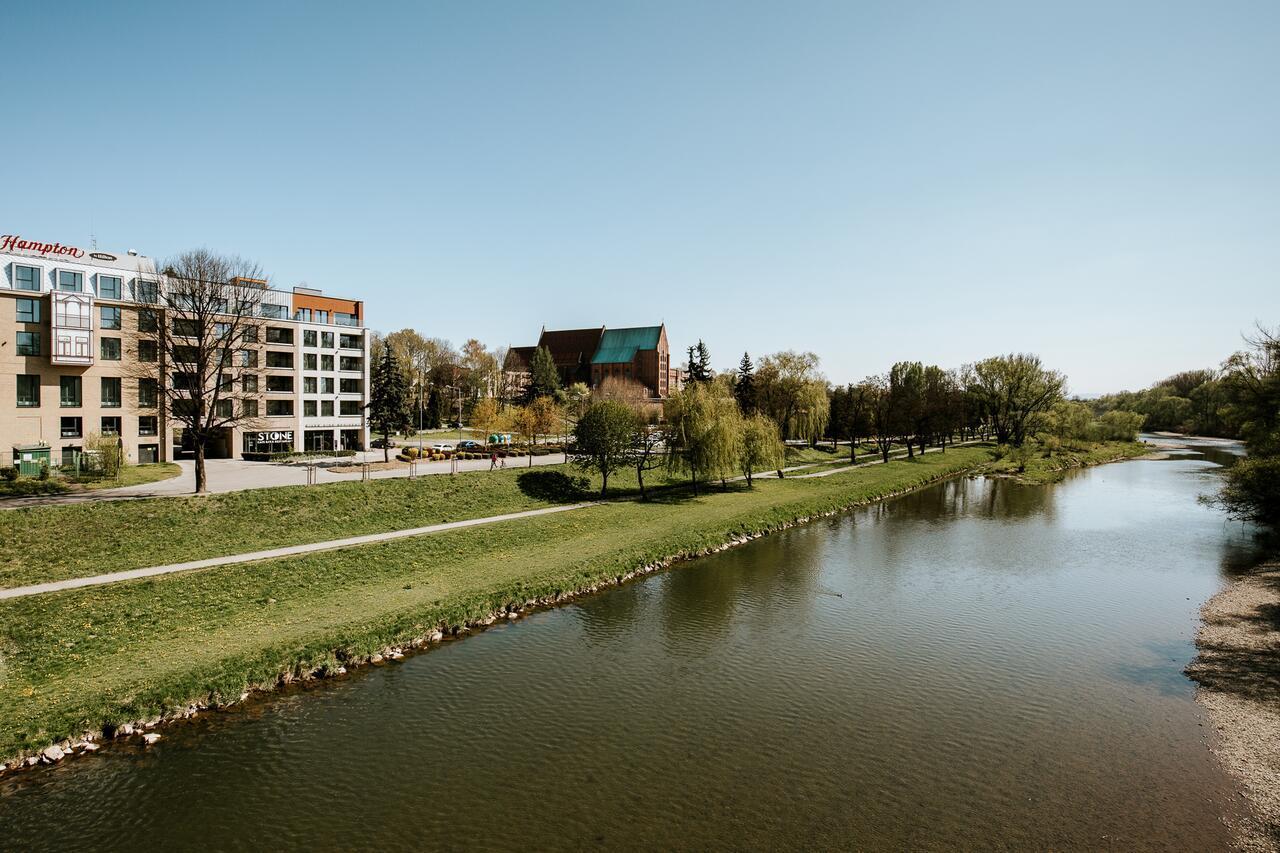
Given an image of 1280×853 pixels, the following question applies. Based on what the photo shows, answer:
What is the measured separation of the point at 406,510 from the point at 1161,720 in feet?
83.5

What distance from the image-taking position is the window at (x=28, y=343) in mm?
34281

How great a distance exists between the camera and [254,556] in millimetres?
21219

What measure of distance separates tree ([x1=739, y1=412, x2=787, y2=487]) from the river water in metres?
19.6

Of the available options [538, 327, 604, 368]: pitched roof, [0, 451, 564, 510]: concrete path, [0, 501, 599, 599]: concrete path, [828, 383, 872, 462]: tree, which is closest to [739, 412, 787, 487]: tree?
[0, 451, 564, 510]: concrete path

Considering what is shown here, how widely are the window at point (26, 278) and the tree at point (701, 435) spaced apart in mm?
36256

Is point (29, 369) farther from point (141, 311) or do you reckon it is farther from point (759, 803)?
point (759, 803)

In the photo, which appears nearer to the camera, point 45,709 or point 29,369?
point 45,709

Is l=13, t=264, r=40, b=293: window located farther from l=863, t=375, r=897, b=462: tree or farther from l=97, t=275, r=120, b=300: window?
l=863, t=375, r=897, b=462: tree

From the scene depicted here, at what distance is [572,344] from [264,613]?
100m

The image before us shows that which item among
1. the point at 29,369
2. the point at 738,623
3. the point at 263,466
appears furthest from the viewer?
the point at 263,466

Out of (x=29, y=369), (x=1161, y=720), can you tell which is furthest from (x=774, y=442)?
(x=29, y=369)

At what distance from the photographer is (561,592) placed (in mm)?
21078

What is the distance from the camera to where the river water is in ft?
32.8

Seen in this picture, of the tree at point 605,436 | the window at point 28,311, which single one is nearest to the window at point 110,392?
the window at point 28,311
